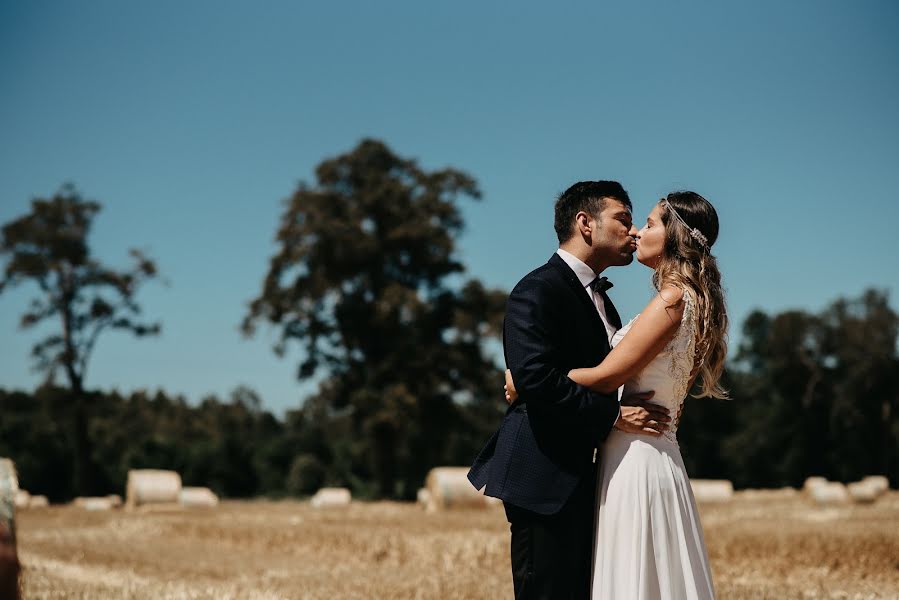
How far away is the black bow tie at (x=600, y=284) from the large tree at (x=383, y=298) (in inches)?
1172

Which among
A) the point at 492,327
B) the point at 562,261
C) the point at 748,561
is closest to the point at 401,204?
the point at 492,327

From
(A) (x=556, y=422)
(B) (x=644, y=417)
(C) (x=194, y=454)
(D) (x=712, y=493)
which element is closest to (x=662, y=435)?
(B) (x=644, y=417)

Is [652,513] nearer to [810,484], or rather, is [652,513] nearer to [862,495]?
[862,495]

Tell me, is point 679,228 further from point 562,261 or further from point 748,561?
point 748,561

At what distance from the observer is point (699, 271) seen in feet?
15.2

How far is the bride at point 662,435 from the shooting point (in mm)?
4348

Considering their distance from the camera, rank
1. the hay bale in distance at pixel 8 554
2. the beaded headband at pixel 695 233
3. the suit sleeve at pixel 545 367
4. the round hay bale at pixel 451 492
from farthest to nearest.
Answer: the round hay bale at pixel 451 492 < the beaded headband at pixel 695 233 < the suit sleeve at pixel 545 367 < the hay bale in distance at pixel 8 554

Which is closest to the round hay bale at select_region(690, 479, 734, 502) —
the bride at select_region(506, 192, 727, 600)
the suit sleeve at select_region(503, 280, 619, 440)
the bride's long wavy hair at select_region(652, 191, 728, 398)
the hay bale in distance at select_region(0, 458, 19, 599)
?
the bride's long wavy hair at select_region(652, 191, 728, 398)

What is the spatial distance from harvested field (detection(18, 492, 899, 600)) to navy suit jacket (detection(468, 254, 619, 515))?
317 centimetres

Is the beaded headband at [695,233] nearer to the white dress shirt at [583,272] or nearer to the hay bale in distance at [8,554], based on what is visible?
the white dress shirt at [583,272]

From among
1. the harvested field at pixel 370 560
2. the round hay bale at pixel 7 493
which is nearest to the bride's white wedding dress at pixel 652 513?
the round hay bale at pixel 7 493

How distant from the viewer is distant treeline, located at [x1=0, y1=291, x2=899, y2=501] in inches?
1748

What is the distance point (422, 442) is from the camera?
46938 millimetres

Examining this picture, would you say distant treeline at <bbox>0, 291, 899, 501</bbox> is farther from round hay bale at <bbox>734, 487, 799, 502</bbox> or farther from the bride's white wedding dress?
the bride's white wedding dress
